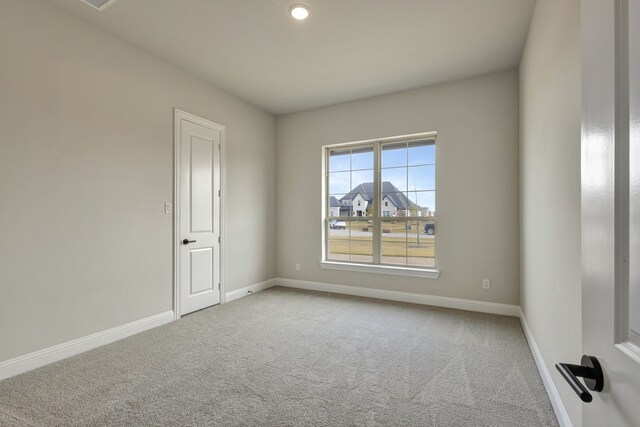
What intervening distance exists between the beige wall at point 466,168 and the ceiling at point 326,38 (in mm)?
270

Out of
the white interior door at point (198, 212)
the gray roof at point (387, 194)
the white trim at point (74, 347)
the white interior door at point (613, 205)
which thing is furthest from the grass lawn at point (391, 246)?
the white interior door at point (613, 205)

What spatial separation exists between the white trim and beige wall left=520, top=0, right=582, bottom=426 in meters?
3.47

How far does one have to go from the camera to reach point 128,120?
3.02m

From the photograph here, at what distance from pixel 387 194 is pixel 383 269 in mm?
1077

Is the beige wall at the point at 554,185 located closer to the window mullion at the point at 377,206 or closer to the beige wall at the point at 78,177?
the window mullion at the point at 377,206

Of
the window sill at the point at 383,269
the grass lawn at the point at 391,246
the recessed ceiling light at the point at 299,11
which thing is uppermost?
the recessed ceiling light at the point at 299,11

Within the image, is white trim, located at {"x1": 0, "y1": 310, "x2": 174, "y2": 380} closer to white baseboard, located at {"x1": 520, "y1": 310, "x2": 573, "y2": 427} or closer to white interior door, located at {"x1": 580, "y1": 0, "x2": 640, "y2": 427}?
white interior door, located at {"x1": 580, "y1": 0, "x2": 640, "y2": 427}

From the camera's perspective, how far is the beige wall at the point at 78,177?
89.7 inches

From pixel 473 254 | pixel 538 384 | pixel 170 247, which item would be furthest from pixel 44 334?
pixel 473 254

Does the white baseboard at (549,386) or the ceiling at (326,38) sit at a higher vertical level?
the ceiling at (326,38)

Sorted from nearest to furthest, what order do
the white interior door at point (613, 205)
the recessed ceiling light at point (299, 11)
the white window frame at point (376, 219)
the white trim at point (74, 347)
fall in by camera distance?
1. the white interior door at point (613, 205)
2. the white trim at point (74, 347)
3. the recessed ceiling light at point (299, 11)
4. the white window frame at point (376, 219)

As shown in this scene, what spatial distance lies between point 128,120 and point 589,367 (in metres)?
→ 3.64

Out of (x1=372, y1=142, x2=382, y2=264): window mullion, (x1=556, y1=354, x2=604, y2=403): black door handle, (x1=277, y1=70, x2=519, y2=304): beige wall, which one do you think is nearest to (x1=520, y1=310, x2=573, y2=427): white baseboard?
(x1=277, y1=70, x2=519, y2=304): beige wall

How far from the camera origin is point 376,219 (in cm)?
446
